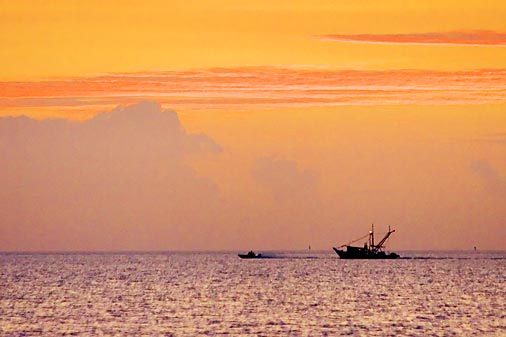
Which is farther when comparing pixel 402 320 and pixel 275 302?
pixel 275 302

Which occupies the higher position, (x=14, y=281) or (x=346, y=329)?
(x=14, y=281)

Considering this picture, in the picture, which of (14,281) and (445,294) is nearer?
(445,294)

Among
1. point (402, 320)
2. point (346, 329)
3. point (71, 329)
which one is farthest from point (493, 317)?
point (71, 329)

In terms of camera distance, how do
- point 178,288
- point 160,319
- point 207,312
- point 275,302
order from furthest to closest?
point 178,288, point 275,302, point 207,312, point 160,319

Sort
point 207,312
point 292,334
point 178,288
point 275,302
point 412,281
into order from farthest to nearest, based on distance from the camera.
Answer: point 412,281, point 178,288, point 275,302, point 207,312, point 292,334

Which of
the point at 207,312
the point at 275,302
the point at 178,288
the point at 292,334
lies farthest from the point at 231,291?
the point at 292,334

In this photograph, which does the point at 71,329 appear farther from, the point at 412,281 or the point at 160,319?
the point at 412,281

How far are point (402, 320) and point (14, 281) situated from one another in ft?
313

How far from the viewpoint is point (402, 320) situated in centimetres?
10562

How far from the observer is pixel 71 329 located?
96.6 metres

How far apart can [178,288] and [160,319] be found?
174ft

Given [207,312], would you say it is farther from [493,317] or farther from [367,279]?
[367,279]

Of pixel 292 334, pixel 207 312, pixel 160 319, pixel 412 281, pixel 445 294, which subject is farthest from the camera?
pixel 412 281

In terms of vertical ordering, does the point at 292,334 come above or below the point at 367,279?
below
